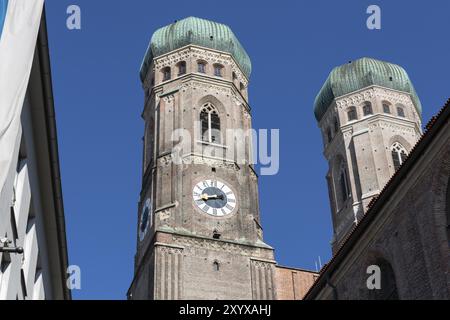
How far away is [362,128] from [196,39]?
11.4 metres

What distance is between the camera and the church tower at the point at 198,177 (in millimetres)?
39906

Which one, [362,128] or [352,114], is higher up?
[352,114]

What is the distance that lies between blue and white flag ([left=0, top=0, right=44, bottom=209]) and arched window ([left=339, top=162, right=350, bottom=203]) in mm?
39664

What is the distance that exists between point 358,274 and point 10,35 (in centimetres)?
1505

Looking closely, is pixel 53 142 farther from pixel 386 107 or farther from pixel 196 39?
pixel 386 107

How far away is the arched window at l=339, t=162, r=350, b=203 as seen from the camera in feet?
161

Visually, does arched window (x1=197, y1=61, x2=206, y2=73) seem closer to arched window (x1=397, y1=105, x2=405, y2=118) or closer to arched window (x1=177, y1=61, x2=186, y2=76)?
arched window (x1=177, y1=61, x2=186, y2=76)

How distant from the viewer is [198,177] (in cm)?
4297

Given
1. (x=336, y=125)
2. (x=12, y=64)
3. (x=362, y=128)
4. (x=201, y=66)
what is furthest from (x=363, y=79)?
(x=12, y=64)

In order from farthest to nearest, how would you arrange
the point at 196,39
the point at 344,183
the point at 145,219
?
the point at 344,183 < the point at 196,39 < the point at 145,219

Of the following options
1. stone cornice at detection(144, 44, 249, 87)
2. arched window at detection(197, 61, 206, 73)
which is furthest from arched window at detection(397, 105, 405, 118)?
arched window at detection(197, 61, 206, 73)
